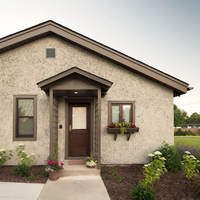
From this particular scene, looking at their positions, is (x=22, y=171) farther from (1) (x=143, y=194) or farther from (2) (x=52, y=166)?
(1) (x=143, y=194)

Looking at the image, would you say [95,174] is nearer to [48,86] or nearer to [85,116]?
[85,116]

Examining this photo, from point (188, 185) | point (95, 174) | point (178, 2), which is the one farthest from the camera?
point (178, 2)

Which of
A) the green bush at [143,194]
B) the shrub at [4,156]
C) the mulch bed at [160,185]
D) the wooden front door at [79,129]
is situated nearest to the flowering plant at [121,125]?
the wooden front door at [79,129]

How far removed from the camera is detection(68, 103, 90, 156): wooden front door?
630 cm

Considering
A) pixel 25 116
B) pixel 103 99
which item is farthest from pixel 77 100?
pixel 25 116

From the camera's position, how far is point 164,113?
249 inches

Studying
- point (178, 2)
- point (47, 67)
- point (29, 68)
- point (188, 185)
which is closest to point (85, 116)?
point (47, 67)

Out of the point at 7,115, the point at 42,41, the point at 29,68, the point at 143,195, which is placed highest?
the point at 42,41

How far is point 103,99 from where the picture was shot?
6270 millimetres

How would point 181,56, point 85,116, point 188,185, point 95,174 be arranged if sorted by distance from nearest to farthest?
1. point 188,185
2. point 95,174
3. point 85,116
4. point 181,56

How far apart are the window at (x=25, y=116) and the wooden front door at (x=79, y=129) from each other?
146 centimetres

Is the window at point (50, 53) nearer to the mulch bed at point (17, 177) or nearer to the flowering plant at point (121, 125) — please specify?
the flowering plant at point (121, 125)

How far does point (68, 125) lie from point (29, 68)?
284cm

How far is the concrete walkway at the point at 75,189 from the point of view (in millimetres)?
3670
